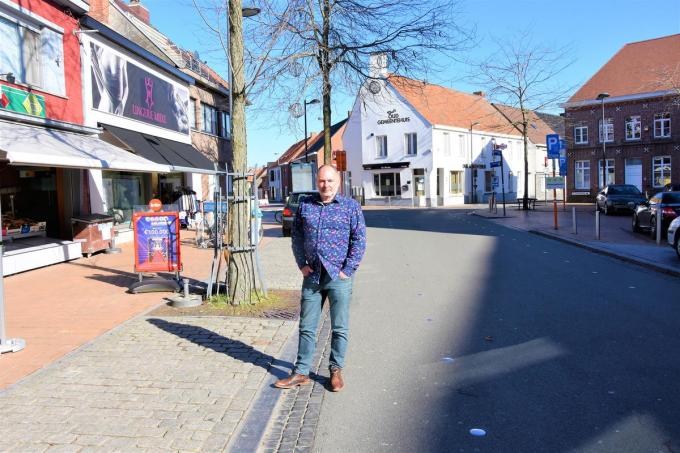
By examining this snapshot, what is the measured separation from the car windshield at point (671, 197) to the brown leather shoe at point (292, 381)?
51.1 feet

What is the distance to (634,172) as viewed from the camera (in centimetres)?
3966

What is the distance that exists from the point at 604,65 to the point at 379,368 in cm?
4545

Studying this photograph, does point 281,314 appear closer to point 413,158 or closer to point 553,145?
point 553,145

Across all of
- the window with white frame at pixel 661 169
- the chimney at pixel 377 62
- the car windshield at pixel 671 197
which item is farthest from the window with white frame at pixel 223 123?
the window with white frame at pixel 661 169

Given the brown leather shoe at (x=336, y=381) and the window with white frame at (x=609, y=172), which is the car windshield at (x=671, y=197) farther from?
the window with white frame at (x=609, y=172)

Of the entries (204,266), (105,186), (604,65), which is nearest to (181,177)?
(105,186)

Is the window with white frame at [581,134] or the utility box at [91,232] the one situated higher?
the window with white frame at [581,134]

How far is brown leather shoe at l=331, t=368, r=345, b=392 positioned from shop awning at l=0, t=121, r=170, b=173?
6.44 meters

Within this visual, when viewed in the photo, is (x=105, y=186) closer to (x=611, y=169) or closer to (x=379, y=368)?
(x=379, y=368)

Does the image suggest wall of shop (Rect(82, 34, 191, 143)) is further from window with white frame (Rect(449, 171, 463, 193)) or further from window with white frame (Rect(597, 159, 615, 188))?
window with white frame (Rect(597, 159, 615, 188))

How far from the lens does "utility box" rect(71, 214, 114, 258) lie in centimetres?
1292

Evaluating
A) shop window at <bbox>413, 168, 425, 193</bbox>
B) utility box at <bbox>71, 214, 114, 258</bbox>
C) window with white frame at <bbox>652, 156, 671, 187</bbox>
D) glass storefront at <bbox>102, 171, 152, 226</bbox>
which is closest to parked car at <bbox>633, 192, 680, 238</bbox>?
utility box at <bbox>71, 214, 114, 258</bbox>

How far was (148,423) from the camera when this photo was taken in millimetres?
3795

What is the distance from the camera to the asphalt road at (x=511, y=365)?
3.68 meters
